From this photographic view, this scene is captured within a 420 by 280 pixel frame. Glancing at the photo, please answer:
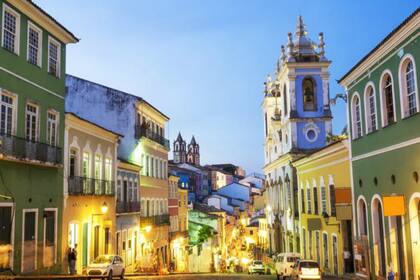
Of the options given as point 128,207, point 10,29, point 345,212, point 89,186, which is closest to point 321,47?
point 128,207

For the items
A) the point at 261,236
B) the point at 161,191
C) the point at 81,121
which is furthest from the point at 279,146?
the point at 81,121

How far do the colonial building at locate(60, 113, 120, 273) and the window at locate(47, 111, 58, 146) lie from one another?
1171 mm

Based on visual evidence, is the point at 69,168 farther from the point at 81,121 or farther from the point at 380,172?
the point at 380,172

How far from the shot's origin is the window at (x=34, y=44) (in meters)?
20.8

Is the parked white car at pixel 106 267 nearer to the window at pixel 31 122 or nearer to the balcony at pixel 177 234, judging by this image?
the window at pixel 31 122

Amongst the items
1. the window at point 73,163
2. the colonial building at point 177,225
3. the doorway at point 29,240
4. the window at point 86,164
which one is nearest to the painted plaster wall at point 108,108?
the window at point 86,164

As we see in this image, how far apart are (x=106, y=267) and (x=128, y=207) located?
1126 centimetres

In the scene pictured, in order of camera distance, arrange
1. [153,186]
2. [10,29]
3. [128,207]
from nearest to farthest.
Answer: [10,29] → [128,207] → [153,186]

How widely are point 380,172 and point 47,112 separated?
13.6 m

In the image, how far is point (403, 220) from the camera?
18.4 metres

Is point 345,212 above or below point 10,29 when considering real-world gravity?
below

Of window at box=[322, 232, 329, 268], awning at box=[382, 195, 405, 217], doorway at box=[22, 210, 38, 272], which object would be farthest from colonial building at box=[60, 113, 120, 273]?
awning at box=[382, 195, 405, 217]

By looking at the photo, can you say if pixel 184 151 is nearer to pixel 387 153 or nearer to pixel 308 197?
pixel 308 197

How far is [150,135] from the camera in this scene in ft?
139
